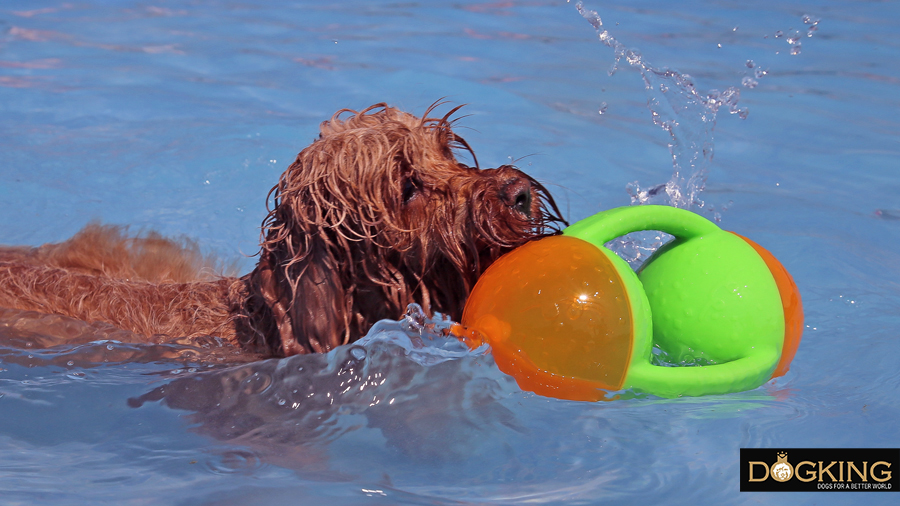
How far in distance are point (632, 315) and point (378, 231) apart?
1.19 metres

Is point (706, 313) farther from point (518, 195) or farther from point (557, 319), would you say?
point (518, 195)

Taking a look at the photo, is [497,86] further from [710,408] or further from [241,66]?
[710,408]

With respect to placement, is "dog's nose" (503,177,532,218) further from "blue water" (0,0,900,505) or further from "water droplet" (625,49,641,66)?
"water droplet" (625,49,641,66)

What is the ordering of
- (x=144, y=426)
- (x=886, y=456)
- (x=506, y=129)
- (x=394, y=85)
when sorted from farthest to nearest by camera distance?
(x=394, y=85)
(x=506, y=129)
(x=144, y=426)
(x=886, y=456)

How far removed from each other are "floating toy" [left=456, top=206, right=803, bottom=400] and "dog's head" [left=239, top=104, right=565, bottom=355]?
7.5 inches

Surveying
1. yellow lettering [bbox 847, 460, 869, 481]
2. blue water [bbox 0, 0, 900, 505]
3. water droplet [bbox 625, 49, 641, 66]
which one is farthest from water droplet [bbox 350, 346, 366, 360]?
water droplet [bbox 625, 49, 641, 66]

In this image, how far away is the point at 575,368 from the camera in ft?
10.9

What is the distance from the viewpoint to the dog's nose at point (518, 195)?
3525 mm

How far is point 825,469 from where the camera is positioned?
3.53 metres

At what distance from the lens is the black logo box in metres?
3.41

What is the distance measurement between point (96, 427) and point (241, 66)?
8240mm

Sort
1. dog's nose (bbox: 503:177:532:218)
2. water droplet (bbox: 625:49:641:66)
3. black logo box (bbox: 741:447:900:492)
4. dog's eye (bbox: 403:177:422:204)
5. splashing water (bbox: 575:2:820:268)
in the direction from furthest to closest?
water droplet (bbox: 625:49:641:66) < splashing water (bbox: 575:2:820:268) < dog's eye (bbox: 403:177:422:204) < dog's nose (bbox: 503:177:532:218) < black logo box (bbox: 741:447:900:492)

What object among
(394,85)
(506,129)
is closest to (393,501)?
(506,129)

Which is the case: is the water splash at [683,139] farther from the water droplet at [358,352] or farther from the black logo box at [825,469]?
the water droplet at [358,352]
